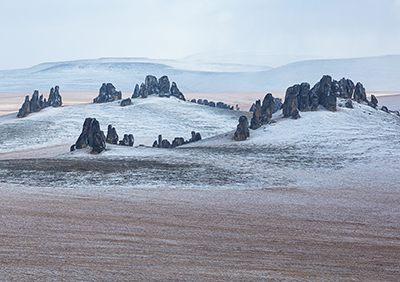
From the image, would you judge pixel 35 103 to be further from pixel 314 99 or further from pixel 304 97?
pixel 314 99

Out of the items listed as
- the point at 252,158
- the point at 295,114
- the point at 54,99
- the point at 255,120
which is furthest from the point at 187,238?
the point at 54,99

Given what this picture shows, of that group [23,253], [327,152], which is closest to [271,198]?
[23,253]

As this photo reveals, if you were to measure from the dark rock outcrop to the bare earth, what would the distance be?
14.2 metres

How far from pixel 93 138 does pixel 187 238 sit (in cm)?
2203

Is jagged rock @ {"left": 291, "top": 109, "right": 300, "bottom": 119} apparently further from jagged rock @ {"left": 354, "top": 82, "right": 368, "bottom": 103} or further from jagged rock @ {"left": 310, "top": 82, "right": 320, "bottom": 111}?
jagged rock @ {"left": 354, "top": 82, "right": 368, "bottom": 103}

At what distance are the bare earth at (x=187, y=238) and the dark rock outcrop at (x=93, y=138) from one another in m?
14.2

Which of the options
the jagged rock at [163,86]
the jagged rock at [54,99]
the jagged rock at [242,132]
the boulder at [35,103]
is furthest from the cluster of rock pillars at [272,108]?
the jagged rock at [163,86]

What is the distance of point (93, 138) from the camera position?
3130 centimetres

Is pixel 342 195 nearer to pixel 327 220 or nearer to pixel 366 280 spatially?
pixel 327 220

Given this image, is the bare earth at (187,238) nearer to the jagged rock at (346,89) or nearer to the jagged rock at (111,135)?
the jagged rock at (111,135)

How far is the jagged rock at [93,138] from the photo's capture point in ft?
101

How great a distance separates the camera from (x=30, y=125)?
57.7 meters

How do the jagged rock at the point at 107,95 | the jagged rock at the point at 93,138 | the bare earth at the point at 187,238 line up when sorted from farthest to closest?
the jagged rock at the point at 107,95
the jagged rock at the point at 93,138
the bare earth at the point at 187,238

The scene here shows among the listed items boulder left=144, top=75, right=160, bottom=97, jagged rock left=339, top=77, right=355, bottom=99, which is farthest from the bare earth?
boulder left=144, top=75, right=160, bottom=97
